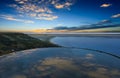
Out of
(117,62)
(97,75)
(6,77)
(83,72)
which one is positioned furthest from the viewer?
(117,62)

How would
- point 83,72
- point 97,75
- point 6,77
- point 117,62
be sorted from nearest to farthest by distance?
point 6,77 → point 97,75 → point 83,72 → point 117,62

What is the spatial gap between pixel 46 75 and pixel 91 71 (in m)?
6.87

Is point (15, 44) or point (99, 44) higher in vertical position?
point (15, 44)

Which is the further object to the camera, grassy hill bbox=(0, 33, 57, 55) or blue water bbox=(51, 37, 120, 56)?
blue water bbox=(51, 37, 120, 56)

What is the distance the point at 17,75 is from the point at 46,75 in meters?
3.92

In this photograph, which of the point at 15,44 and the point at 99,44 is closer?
the point at 15,44

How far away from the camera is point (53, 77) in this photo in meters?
17.2

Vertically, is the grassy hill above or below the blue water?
above

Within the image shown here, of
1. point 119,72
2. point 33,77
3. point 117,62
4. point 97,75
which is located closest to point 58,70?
point 33,77

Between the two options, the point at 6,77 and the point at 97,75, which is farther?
the point at 97,75

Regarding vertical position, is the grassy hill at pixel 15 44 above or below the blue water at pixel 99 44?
above

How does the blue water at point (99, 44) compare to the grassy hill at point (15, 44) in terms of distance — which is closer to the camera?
the grassy hill at point (15, 44)

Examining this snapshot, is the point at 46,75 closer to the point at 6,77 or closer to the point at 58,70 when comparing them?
the point at 58,70

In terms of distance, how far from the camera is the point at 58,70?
20219 millimetres
